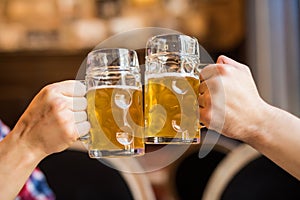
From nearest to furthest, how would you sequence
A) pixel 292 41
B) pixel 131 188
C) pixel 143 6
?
pixel 131 188 < pixel 292 41 < pixel 143 6

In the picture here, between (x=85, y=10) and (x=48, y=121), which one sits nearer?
(x=48, y=121)

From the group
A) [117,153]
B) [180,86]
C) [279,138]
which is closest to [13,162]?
[117,153]

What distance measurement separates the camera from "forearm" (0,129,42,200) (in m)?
0.99

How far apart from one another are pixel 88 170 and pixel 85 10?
2.02m

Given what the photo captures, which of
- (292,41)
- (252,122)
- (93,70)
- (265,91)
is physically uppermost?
(93,70)

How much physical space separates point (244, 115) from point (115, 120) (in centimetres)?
22

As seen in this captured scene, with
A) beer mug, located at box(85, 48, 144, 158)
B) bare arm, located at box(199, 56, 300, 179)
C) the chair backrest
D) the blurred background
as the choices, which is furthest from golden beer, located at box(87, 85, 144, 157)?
the blurred background

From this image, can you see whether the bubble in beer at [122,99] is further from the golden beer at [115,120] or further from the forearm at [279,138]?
the forearm at [279,138]

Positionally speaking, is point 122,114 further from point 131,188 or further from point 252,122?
point 131,188

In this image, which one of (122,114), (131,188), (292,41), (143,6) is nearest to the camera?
(122,114)

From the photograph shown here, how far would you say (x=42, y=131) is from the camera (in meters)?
0.95

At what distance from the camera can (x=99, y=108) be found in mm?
866

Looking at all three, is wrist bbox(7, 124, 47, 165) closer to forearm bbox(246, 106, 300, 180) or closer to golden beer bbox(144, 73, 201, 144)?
golden beer bbox(144, 73, 201, 144)

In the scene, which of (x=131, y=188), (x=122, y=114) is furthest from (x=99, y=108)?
(x=131, y=188)
